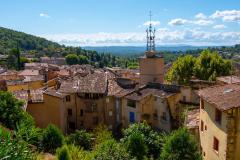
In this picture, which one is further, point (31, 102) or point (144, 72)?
point (144, 72)

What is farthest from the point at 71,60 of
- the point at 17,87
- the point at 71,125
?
the point at 71,125

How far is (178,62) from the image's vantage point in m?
59.1

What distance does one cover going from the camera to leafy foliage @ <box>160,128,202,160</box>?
1010 inches

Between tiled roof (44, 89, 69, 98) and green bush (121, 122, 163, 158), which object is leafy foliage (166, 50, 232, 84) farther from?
green bush (121, 122, 163, 158)

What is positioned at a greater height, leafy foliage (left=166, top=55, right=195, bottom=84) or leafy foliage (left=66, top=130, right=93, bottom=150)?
leafy foliage (left=166, top=55, right=195, bottom=84)

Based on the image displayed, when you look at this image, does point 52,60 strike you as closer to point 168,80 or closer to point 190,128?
point 168,80

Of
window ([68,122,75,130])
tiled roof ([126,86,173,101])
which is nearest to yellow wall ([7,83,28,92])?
A: window ([68,122,75,130])

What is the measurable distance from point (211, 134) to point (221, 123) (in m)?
2.34

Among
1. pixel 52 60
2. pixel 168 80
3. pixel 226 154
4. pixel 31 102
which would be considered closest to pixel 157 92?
pixel 31 102

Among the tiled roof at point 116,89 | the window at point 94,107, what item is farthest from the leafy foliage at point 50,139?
the window at point 94,107

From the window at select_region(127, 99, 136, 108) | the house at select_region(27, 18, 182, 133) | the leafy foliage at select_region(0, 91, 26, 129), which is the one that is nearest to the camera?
the leafy foliage at select_region(0, 91, 26, 129)

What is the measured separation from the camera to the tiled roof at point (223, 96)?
22.2 m

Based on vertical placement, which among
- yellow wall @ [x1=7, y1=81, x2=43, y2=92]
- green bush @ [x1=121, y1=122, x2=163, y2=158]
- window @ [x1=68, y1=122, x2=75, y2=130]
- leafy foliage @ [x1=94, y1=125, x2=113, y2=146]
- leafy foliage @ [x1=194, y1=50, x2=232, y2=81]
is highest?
leafy foliage @ [x1=194, y1=50, x2=232, y2=81]

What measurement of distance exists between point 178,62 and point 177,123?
72.2ft
